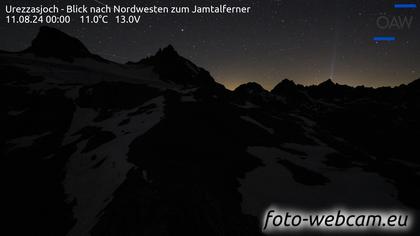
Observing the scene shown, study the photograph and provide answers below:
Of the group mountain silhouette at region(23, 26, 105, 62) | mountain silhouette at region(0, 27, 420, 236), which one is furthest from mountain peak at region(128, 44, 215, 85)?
mountain silhouette at region(0, 27, 420, 236)

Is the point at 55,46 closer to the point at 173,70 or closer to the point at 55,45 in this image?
the point at 55,45

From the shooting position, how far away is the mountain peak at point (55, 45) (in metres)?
112

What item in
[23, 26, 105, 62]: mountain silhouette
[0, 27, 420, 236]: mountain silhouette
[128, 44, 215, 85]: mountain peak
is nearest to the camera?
[0, 27, 420, 236]: mountain silhouette

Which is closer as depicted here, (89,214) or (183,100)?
(89,214)

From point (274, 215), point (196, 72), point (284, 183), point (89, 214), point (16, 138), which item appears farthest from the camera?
point (196, 72)

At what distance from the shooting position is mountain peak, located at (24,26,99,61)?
111838mm

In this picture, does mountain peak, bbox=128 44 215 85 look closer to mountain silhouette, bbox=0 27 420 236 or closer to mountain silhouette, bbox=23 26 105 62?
mountain silhouette, bbox=23 26 105 62

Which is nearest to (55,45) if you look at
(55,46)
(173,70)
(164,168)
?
(55,46)

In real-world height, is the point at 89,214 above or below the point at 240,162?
below

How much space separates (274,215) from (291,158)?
13114 mm

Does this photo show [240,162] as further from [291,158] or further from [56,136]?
[56,136]

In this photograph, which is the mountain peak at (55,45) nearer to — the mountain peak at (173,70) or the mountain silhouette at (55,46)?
the mountain silhouette at (55,46)

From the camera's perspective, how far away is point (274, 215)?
20531 mm

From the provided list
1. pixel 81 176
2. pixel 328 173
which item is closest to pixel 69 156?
pixel 81 176
